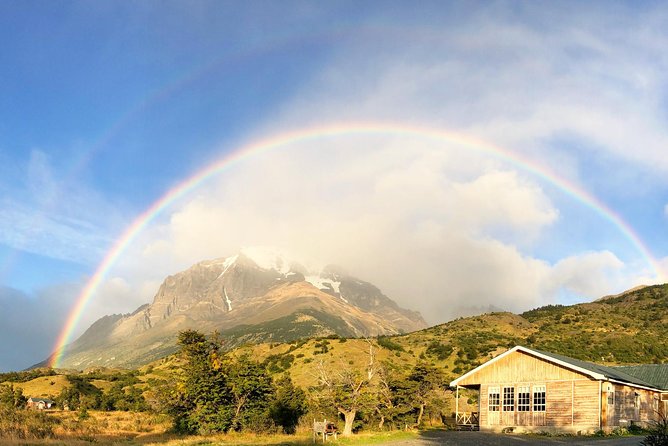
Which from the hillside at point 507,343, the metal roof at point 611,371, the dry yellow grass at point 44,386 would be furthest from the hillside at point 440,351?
the metal roof at point 611,371

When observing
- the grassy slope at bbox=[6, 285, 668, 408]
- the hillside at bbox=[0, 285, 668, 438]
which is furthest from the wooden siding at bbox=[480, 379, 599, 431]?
the grassy slope at bbox=[6, 285, 668, 408]

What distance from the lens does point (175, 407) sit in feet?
120

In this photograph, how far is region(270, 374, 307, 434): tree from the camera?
3922 centimetres

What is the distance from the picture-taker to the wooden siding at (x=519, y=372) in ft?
123

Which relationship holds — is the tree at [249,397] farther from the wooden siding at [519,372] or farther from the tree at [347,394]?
the wooden siding at [519,372]

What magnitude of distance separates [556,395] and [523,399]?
2601 mm

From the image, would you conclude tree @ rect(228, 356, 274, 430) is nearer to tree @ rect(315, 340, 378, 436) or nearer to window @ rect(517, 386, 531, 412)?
tree @ rect(315, 340, 378, 436)

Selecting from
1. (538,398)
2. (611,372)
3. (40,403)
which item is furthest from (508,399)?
(40,403)

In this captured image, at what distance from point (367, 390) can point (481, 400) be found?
8.79 meters

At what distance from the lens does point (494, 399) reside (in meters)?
40.8

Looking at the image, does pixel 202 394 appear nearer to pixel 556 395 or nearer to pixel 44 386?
pixel 556 395

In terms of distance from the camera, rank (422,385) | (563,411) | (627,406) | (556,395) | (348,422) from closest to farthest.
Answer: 1. (348,422)
2. (563,411)
3. (556,395)
4. (627,406)
5. (422,385)

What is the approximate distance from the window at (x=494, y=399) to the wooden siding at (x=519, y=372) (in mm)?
626

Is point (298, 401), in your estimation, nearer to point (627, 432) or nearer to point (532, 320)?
point (627, 432)
